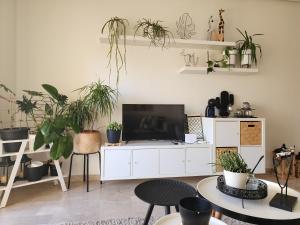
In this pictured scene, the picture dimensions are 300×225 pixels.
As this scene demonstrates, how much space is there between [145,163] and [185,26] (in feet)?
6.57

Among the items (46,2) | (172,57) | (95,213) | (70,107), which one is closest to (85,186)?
(95,213)

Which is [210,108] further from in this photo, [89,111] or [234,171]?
[234,171]

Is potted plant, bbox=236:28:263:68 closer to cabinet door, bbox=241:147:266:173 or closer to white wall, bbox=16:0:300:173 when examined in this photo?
white wall, bbox=16:0:300:173

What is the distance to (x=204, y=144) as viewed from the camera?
9.51 feet

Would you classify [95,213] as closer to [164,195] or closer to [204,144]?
[164,195]

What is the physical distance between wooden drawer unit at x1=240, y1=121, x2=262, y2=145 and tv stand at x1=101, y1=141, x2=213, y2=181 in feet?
1.63

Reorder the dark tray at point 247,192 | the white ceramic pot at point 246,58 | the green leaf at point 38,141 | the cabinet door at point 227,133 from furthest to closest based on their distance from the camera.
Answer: the white ceramic pot at point 246,58, the cabinet door at point 227,133, the green leaf at point 38,141, the dark tray at point 247,192

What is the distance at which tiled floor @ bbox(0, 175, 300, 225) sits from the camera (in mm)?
2029

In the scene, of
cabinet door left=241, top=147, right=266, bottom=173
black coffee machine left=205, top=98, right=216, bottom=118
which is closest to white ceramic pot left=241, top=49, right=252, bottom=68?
black coffee machine left=205, top=98, right=216, bottom=118

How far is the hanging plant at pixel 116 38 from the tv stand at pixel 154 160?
1080 mm

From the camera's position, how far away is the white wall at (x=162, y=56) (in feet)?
9.52

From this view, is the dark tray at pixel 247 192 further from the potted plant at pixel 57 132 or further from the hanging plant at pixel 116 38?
the hanging plant at pixel 116 38

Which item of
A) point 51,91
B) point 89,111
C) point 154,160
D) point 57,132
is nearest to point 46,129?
point 57,132

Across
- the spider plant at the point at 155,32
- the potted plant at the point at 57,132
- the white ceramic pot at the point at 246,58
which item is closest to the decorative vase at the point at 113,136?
the potted plant at the point at 57,132
